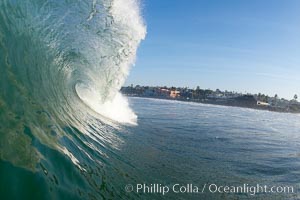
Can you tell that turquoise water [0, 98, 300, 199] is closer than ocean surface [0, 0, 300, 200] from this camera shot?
Yes

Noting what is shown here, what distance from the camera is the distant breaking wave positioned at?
18.1 feet

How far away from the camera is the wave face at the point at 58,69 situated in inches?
214

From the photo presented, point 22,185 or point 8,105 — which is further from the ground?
point 8,105

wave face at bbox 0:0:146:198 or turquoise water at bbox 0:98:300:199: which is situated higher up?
wave face at bbox 0:0:146:198

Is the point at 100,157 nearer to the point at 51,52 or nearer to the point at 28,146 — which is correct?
the point at 28,146

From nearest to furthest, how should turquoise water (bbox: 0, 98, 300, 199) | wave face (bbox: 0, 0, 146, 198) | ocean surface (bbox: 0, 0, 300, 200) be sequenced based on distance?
turquoise water (bbox: 0, 98, 300, 199) < ocean surface (bbox: 0, 0, 300, 200) < wave face (bbox: 0, 0, 146, 198)

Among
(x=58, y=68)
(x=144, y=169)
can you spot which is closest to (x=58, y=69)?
(x=58, y=68)

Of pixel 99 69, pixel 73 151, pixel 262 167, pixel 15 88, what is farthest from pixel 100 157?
pixel 99 69

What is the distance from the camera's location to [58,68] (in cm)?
1345

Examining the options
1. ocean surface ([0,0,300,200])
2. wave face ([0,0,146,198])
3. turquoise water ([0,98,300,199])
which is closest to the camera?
turquoise water ([0,98,300,199])

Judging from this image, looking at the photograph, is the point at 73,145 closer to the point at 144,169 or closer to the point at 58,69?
the point at 144,169

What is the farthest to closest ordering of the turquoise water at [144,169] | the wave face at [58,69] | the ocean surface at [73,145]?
1. the wave face at [58,69]
2. the ocean surface at [73,145]
3. the turquoise water at [144,169]

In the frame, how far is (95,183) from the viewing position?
18.4 ft

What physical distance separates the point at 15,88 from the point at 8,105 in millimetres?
827
